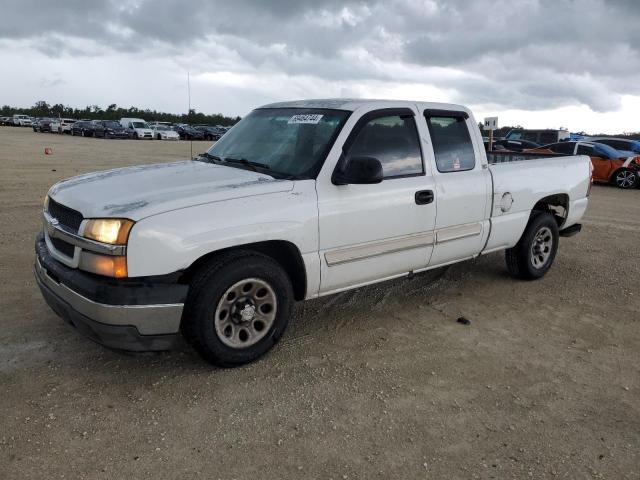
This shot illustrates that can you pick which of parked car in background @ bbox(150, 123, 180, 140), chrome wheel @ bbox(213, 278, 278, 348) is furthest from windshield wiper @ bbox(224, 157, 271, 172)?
parked car in background @ bbox(150, 123, 180, 140)

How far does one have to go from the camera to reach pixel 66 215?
3547 mm

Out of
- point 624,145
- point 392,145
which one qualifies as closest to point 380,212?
point 392,145

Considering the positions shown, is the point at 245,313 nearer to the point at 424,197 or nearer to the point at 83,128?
the point at 424,197

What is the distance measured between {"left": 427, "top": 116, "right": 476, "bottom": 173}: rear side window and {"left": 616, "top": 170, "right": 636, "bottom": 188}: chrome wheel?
1384cm

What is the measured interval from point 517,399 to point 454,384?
0.40 metres

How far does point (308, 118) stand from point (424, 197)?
1.11 m

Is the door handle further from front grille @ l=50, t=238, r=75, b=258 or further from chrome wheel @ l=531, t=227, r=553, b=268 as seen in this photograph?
front grille @ l=50, t=238, r=75, b=258

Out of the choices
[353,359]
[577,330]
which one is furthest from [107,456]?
[577,330]

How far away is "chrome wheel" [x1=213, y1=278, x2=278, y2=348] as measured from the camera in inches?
139

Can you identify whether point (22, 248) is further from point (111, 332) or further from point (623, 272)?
point (623, 272)

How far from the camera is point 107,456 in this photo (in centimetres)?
279

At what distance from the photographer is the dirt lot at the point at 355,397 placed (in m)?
2.80

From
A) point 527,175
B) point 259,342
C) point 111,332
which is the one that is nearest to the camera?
point 111,332

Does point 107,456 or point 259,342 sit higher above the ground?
point 259,342
